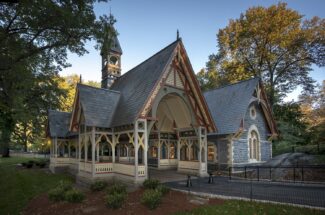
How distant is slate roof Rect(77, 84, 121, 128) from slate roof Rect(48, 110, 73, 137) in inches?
398

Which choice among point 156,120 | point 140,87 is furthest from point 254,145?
point 140,87

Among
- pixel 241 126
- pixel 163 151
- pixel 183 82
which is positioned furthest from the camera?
pixel 163 151

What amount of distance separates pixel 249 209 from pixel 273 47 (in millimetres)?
28200

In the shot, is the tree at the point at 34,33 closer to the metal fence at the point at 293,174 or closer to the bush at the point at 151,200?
the bush at the point at 151,200

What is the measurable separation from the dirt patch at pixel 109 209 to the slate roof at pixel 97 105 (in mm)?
4541

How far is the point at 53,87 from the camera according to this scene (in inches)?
1172

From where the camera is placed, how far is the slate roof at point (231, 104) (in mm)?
20000

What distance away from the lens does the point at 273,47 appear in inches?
1247

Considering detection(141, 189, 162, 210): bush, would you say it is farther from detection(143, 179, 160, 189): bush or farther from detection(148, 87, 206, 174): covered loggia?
detection(148, 87, 206, 174): covered loggia

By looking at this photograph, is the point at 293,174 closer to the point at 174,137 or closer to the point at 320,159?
the point at 320,159

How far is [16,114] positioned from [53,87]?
17335mm

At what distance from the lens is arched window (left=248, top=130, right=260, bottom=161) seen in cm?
2209

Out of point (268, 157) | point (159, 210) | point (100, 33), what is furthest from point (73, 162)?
point (268, 157)

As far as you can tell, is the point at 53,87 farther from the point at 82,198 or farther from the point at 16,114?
the point at 82,198
